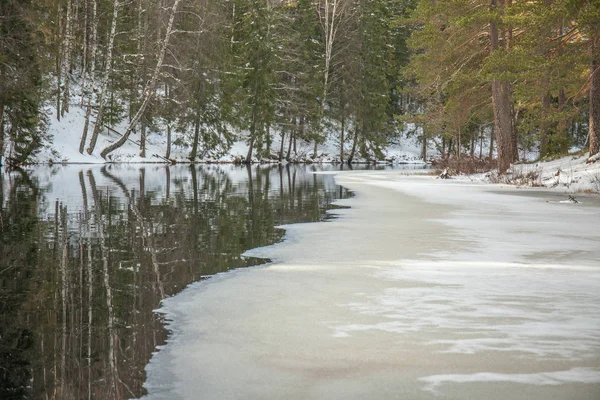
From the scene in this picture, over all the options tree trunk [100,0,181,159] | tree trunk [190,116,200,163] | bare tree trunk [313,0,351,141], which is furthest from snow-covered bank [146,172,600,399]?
bare tree trunk [313,0,351,141]

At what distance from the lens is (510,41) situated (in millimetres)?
25047

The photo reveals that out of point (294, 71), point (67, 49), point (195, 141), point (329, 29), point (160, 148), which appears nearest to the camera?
point (67, 49)

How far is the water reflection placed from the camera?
128 inches

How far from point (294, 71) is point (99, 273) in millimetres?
50706

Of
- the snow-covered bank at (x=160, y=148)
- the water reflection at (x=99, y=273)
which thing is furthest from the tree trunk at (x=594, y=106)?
the snow-covered bank at (x=160, y=148)

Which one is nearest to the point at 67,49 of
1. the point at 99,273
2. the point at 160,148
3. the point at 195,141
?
the point at 160,148

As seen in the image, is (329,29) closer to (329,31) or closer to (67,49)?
(329,31)

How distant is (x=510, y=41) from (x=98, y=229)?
20429 mm

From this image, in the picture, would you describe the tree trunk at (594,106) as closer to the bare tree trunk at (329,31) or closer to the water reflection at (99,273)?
the water reflection at (99,273)

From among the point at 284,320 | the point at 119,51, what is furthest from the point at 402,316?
the point at 119,51

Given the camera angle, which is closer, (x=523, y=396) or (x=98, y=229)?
(x=523, y=396)

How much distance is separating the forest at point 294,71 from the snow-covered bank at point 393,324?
12.3 meters

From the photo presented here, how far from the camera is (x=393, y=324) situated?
13.5 feet

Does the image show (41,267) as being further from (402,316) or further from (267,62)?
(267,62)
